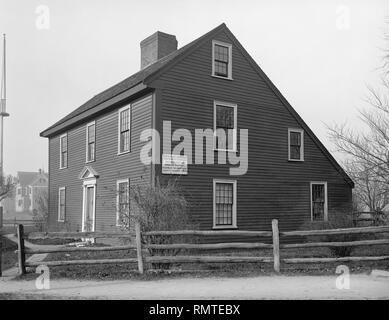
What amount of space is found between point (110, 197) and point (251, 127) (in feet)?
21.3

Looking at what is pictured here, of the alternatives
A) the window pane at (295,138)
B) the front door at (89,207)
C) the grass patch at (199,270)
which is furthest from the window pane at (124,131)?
the window pane at (295,138)

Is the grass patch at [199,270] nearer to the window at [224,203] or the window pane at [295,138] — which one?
the window at [224,203]

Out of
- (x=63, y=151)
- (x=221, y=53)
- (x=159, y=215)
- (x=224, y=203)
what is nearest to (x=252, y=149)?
(x=224, y=203)

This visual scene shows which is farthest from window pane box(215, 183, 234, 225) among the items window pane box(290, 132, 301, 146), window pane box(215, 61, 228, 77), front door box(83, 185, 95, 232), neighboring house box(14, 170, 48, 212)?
neighboring house box(14, 170, 48, 212)

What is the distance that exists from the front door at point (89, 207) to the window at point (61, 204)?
3296mm

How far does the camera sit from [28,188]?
91.6m

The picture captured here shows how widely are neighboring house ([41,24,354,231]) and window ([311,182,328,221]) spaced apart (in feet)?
0.14

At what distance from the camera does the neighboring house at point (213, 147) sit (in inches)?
667

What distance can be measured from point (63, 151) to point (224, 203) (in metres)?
10.7

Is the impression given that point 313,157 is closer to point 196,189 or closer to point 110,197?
point 196,189

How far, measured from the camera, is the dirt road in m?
8.92

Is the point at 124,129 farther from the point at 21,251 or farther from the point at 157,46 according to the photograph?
the point at 21,251

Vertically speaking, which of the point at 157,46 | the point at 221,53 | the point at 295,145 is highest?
the point at 157,46
